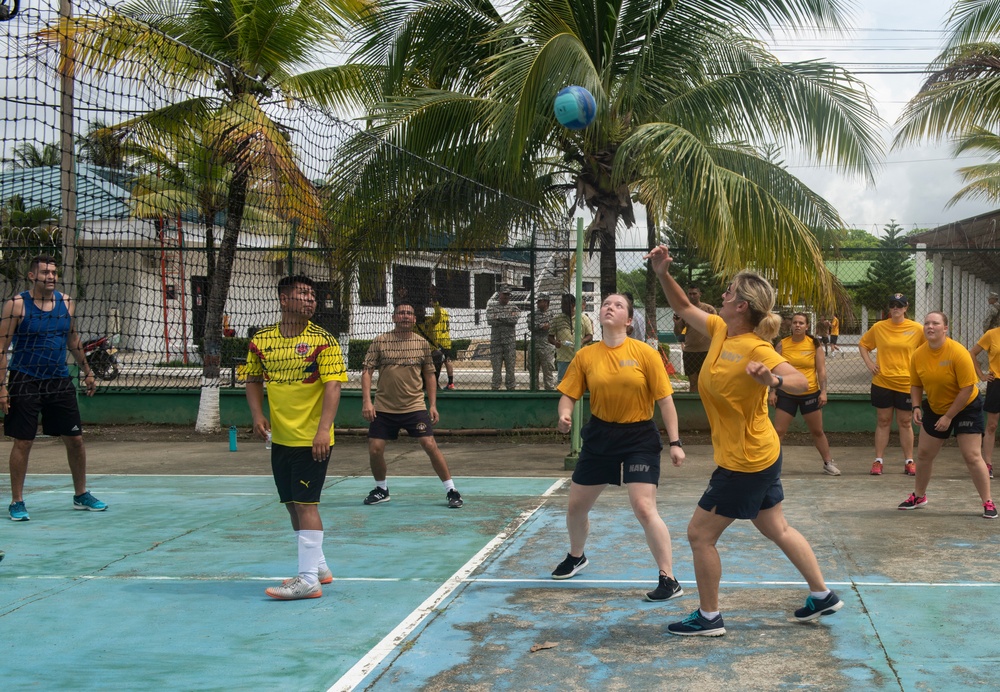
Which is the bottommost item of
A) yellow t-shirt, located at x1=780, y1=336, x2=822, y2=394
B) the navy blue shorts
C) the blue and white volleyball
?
the navy blue shorts

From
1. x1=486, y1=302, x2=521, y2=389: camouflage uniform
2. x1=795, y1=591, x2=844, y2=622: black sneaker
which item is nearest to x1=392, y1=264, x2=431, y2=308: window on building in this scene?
x1=486, y1=302, x2=521, y2=389: camouflage uniform

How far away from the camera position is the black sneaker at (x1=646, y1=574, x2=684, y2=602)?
536 centimetres

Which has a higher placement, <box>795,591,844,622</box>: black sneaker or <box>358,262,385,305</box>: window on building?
<box>358,262,385,305</box>: window on building

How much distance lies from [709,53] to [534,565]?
8.52 metres

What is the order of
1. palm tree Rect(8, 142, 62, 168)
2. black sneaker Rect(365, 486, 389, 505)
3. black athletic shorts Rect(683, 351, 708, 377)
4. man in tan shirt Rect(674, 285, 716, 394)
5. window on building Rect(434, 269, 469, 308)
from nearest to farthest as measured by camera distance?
palm tree Rect(8, 142, 62, 168) < black sneaker Rect(365, 486, 389, 505) < window on building Rect(434, 269, 469, 308) < man in tan shirt Rect(674, 285, 716, 394) < black athletic shorts Rect(683, 351, 708, 377)

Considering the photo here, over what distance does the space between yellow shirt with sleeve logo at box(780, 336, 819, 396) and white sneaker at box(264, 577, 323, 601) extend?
6.25 meters

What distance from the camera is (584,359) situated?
5832 mm

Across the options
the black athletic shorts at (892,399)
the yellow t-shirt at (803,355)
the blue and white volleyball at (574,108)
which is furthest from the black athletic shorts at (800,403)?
the blue and white volleyball at (574,108)

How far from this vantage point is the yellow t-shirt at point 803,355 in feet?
33.4

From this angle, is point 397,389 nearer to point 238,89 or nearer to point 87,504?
point 87,504

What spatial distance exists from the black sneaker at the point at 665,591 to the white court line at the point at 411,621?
115 centimetres

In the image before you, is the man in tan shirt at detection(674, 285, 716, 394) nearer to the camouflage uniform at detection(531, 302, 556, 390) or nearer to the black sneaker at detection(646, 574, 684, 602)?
the camouflage uniform at detection(531, 302, 556, 390)

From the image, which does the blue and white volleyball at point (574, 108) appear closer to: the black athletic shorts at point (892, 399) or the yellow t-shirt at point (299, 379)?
the yellow t-shirt at point (299, 379)

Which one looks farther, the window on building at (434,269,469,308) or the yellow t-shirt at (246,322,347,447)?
the window on building at (434,269,469,308)
